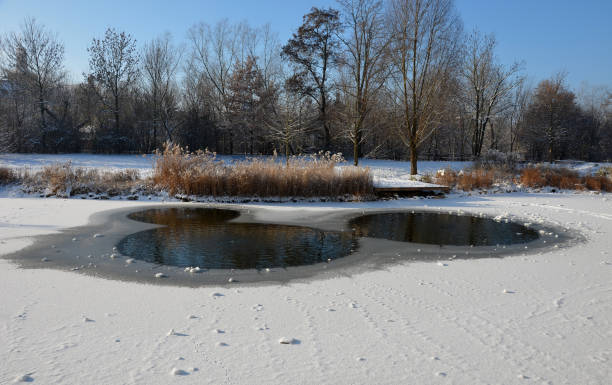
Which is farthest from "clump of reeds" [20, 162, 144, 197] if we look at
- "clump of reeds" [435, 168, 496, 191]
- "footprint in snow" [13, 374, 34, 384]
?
"clump of reeds" [435, 168, 496, 191]

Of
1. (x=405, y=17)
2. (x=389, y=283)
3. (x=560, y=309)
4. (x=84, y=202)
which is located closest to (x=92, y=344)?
(x=389, y=283)

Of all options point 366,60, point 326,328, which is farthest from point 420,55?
point 326,328

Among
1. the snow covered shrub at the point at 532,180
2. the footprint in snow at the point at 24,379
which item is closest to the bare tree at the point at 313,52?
the snow covered shrub at the point at 532,180

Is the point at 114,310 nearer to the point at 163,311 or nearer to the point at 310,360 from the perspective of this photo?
the point at 163,311

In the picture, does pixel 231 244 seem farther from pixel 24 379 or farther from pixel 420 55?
pixel 420 55

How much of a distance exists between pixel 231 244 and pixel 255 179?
5.64 metres

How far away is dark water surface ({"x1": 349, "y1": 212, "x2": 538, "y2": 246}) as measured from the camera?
7176mm

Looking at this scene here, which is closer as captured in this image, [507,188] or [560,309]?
[560,309]

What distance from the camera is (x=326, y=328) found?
3420mm

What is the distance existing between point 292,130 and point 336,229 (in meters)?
16.5

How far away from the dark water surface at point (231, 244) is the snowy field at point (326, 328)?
103 centimetres

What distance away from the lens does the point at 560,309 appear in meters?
3.90

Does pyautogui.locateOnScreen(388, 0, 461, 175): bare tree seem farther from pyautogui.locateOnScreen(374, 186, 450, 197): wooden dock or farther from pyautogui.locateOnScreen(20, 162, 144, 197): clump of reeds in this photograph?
pyautogui.locateOnScreen(20, 162, 144, 197): clump of reeds

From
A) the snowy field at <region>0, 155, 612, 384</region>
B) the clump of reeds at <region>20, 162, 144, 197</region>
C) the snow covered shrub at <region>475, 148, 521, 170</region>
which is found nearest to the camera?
the snowy field at <region>0, 155, 612, 384</region>
